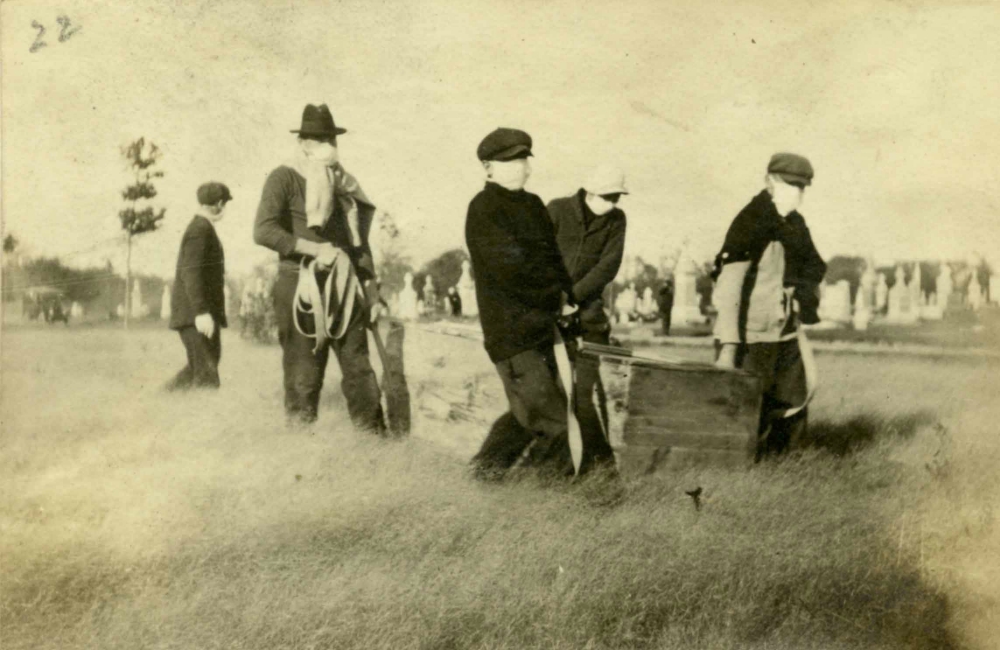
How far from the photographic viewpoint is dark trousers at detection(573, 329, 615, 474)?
3783mm

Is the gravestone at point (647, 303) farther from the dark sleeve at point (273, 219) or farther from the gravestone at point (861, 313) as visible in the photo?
the dark sleeve at point (273, 219)

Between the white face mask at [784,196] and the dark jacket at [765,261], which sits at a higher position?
the white face mask at [784,196]

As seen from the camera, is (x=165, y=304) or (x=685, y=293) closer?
(x=165, y=304)

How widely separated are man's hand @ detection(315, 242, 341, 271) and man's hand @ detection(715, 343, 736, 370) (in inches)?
70.7

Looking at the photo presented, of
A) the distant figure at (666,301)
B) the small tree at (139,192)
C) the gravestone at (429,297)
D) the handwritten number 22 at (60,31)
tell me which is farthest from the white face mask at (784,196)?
the handwritten number 22 at (60,31)

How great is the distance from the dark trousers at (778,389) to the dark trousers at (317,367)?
5.56 feet

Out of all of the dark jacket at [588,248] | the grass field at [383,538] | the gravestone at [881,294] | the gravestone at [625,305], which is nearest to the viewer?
the grass field at [383,538]

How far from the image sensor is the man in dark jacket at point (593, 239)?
155 inches

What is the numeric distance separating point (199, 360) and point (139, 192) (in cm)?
79

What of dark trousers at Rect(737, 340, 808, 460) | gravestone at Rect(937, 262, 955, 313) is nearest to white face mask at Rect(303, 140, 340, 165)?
dark trousers at Rect(737, 340, 808, 460)

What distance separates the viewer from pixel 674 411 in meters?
3.79

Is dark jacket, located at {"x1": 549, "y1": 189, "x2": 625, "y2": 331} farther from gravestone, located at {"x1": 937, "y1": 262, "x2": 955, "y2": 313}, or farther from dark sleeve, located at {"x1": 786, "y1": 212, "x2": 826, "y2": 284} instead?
gravestone, located at {"x1": 937, "y1": 262, "x2": 955, "y2": 313}

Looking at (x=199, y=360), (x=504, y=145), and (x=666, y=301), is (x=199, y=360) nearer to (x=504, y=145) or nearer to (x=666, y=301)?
(x=504, y=145)

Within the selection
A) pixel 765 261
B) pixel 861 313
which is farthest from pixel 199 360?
pixel 861 313
